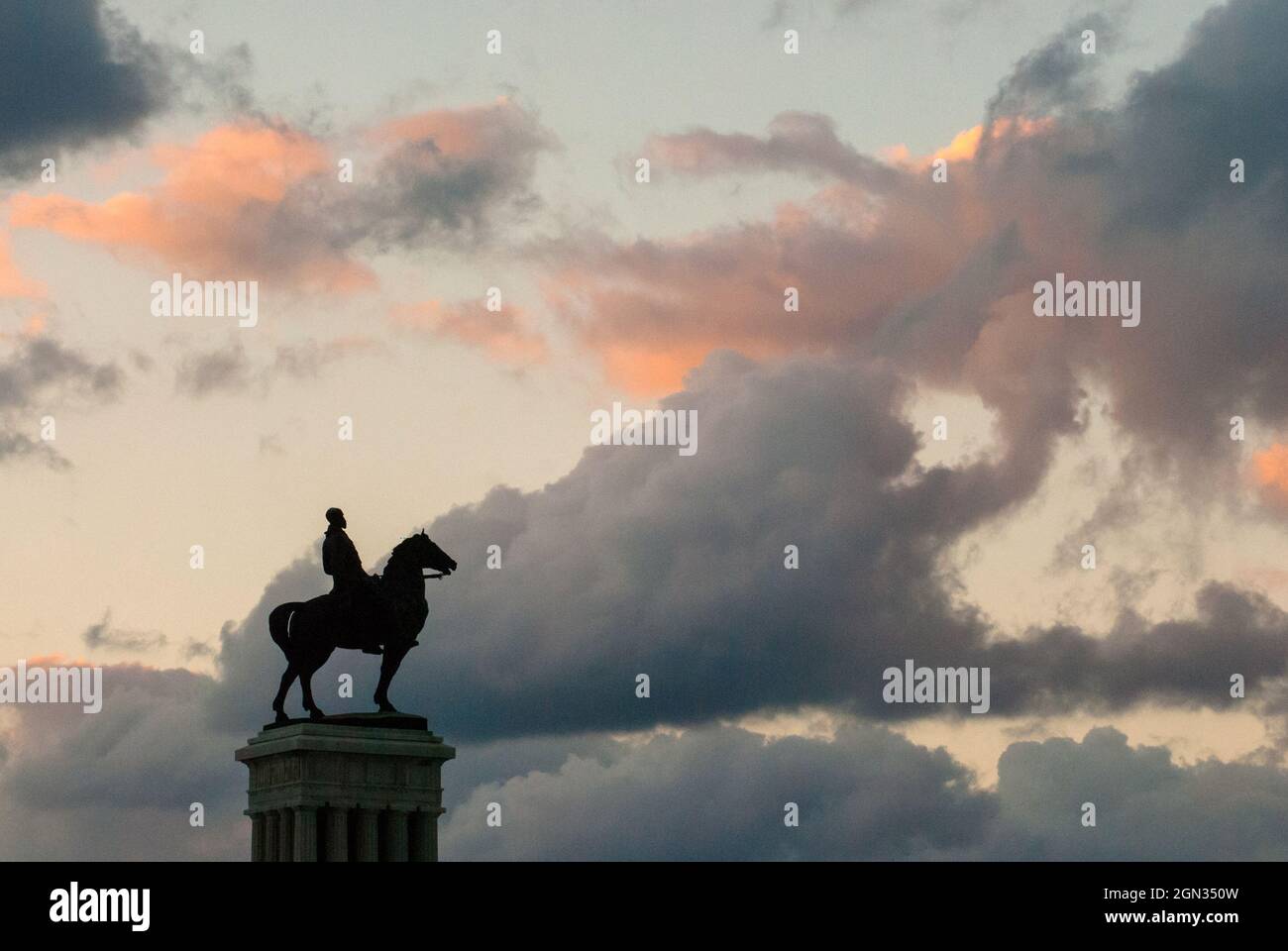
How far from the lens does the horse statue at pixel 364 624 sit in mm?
79750

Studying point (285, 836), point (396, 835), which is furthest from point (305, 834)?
point (396, 835)

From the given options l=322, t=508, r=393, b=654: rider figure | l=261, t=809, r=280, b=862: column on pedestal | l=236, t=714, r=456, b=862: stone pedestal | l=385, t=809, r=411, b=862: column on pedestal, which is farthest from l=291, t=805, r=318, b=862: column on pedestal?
l=322, t=508, r=393, b=654: rider figure

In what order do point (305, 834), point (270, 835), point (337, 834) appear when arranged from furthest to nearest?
1. point (270, 835)
2. point (337, 834)
3. point (305, 834)

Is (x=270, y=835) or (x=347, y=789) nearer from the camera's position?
(x=347, y=789)

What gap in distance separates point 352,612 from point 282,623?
2.06 metres

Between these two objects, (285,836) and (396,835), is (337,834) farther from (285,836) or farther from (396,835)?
(396,835)

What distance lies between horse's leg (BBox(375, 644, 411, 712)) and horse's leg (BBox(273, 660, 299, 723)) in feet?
9.04

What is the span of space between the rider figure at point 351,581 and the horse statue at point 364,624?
10 cm

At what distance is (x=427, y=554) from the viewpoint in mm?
81500

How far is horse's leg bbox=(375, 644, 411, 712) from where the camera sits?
81.4m
